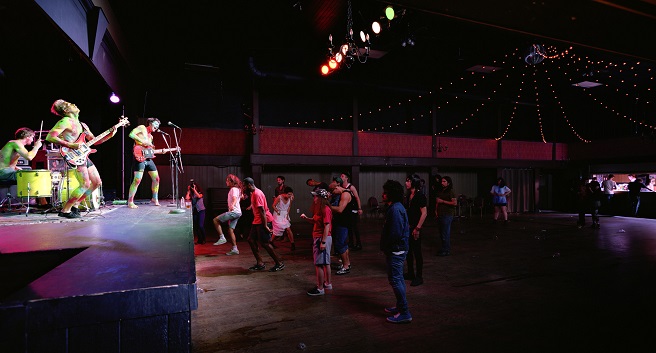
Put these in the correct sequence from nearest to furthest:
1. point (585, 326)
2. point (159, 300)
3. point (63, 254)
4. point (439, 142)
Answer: point (159, 300)
point (63, 254)
point (585, 326)
point (439, 142)

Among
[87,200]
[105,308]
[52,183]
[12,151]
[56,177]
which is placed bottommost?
[105,308]

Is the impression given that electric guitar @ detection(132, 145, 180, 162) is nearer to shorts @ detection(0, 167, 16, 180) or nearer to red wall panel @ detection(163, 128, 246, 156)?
shorts @ detection(0, 167, 16, 180)

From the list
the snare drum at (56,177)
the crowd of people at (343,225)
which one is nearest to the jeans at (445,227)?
the crowd of people at (343,225)

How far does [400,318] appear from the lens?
4125 millimetres

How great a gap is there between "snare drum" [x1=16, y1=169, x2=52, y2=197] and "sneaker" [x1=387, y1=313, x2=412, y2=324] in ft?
20.1

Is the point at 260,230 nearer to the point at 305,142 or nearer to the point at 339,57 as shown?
the point at 339,57

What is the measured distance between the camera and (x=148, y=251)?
2.73 m

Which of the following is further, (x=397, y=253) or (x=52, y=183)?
(x=52, y=183)

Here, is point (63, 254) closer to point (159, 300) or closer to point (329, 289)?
point (159, 300)

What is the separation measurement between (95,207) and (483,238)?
9.56m

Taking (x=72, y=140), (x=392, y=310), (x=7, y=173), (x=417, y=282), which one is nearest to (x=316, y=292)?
(x=392, y=310)

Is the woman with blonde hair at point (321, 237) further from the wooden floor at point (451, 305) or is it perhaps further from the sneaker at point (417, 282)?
the sneaker at point (417, 282)

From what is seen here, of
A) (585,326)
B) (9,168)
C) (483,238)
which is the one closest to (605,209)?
(483,238)

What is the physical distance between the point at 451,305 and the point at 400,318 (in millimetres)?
971
